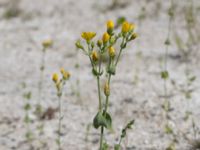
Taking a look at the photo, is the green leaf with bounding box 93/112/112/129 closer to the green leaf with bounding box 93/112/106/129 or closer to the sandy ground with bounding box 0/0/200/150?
the green leaf with bounding box 93/112/106/129

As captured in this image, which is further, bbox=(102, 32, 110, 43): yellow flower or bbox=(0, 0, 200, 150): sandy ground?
bbox=(0, 0, 200, 150): sandy ground

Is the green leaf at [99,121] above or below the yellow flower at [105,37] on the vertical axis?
below

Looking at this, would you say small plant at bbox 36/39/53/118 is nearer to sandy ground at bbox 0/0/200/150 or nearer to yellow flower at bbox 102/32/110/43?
sandy ground at bbox 0/0/200/150

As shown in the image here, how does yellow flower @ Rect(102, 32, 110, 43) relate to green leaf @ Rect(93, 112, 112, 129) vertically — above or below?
above

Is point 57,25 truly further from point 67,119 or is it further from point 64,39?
point 67,119

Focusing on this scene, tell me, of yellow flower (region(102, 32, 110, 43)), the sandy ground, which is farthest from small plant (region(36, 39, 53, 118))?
yellow flower (region(102, 32, 110, 43))

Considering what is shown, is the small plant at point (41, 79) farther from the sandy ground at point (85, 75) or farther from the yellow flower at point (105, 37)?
the yellow flower at point (105, 37)

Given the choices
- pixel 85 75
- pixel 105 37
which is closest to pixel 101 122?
pixel 105 37

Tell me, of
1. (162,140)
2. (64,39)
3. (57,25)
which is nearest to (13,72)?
(64,39)

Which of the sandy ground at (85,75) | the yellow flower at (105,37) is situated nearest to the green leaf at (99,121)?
the yellow flower at (105,37)
